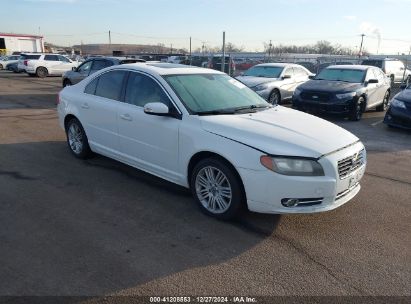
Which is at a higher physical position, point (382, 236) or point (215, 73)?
point (215, 73)

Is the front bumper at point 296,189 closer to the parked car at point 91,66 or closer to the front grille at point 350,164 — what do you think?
the front grille at point 350,164

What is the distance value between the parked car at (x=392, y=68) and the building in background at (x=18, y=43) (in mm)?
49016

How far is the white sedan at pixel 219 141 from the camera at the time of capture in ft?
12.3

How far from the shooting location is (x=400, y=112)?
30.9 ft

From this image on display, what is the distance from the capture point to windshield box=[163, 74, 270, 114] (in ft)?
15.1

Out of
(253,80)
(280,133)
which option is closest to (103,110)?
(280,133)

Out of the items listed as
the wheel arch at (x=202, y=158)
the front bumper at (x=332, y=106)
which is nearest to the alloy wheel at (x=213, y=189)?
the wheel arch at (x=202, y=158)

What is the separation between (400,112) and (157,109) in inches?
292

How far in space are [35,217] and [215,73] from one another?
305 cm

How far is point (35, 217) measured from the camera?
4.17m

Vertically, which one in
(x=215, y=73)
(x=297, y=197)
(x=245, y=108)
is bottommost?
(x=297, y=197)

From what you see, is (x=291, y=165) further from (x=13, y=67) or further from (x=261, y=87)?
(x=13, y=67)

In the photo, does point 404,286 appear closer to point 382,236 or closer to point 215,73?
point 382,236

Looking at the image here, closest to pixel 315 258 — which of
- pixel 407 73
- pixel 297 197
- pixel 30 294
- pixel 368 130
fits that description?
pixel 297 197
